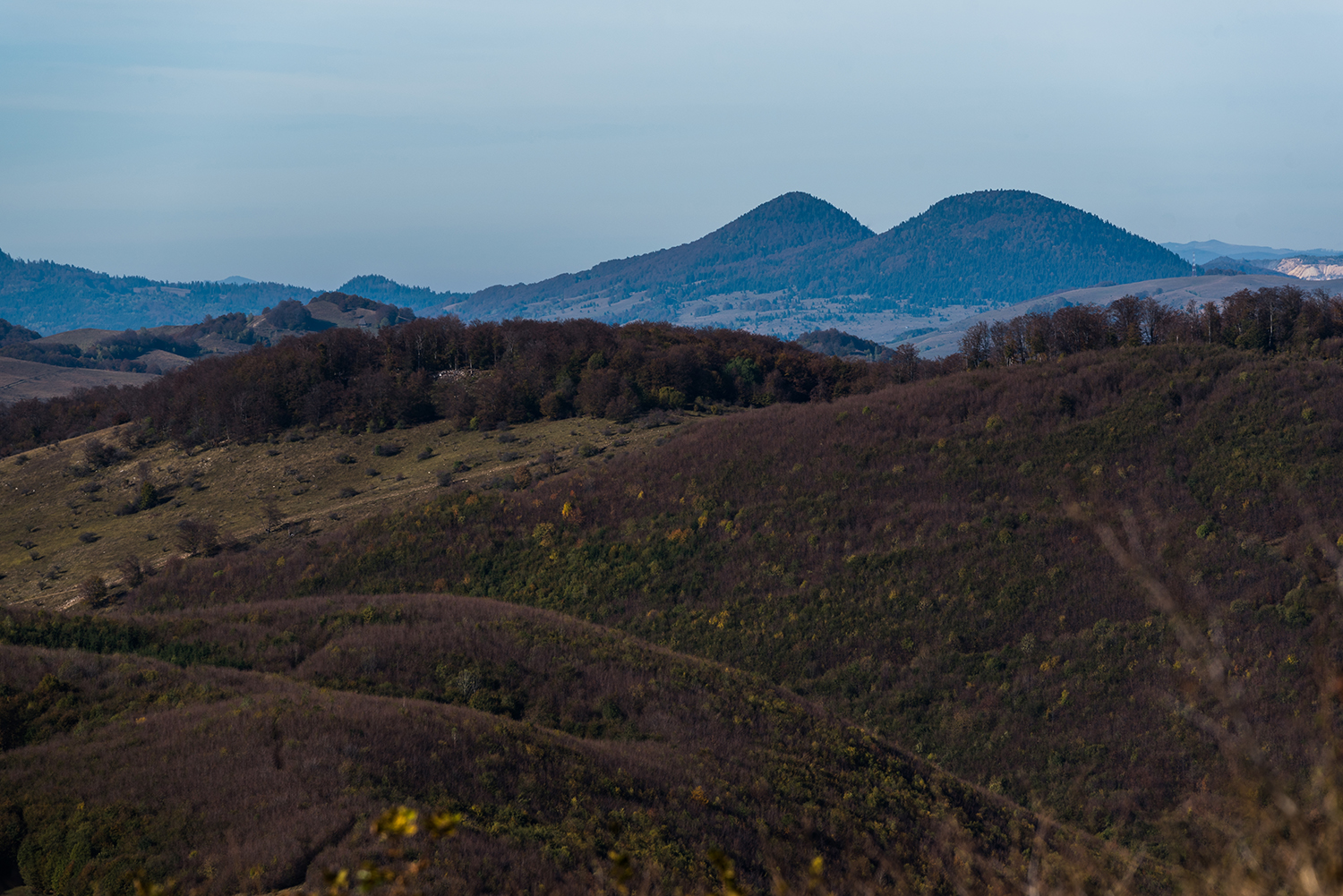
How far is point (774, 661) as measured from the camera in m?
29.0

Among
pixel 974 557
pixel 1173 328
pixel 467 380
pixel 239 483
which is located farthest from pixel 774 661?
pixel 1173 328

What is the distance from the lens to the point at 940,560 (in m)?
31.7

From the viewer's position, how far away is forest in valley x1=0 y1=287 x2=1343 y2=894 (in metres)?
10.9

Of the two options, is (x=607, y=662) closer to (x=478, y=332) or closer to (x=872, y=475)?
(x=872, y=475)

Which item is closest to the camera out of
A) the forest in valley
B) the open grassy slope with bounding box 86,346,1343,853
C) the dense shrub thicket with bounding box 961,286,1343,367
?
the forest in valley

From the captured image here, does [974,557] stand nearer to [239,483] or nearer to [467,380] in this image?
[239,483]

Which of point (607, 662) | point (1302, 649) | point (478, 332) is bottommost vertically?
point (1302, 649)

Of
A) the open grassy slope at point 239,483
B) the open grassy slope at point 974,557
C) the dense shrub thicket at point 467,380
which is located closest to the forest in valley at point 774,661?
the open grassy slope at point 974,557

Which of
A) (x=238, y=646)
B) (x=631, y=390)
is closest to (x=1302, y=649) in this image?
(x=238, y=646)

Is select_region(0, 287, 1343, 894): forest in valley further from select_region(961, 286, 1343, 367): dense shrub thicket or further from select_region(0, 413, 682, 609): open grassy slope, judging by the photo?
select_region(0, 413, 682, 609): open grassy slope

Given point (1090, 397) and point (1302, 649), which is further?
Result: point (1090, 397)

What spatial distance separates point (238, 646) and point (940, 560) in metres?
22.9

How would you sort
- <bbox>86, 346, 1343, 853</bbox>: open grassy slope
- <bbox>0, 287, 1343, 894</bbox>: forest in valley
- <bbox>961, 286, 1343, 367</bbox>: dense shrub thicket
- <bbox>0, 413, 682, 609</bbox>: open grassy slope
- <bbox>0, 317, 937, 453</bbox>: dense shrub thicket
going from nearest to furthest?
<bbox>0, 287, 1343, 894</bbox>: forest in valley → <bbox>86, 346, 1343, 853</bbox>: open grassy slope → <bbox>0, 413, 682, 609</bbox>: open grassy slope → <bbox>961, 286, 1343, 367</bbox>: dense shrub thicket → <bbox>0, 317, 937, 453</bbox>: dense shrub thicket

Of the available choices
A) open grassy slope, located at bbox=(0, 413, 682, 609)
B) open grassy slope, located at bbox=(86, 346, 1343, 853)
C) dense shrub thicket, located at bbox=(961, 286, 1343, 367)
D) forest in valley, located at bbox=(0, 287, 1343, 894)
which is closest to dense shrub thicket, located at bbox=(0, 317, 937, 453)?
forest in valley, located at bbox=(0, 287, 1343, 894)
